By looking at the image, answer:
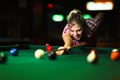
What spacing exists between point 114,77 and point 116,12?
12.1 meters

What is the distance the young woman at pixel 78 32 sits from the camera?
15.5ft

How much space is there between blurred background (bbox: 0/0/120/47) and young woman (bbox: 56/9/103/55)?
8.47 metres

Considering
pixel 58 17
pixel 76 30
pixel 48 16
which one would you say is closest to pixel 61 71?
pixel 76 30

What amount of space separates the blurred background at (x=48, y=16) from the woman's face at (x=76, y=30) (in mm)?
8873

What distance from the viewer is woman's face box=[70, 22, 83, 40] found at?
186 inches

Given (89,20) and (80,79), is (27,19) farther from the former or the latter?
(80,79)

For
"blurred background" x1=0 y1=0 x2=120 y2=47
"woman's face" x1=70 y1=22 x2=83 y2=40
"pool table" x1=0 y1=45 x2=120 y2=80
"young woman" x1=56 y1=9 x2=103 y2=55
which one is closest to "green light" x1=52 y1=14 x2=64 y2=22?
"blurred background" x1=0 y1=0 x2=120 y2=47

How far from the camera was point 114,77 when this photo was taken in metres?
2.51

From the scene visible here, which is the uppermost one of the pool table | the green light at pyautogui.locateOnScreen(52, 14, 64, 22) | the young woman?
the green light at pyautogui.locateOnScreen(52, 14, 64, 22)

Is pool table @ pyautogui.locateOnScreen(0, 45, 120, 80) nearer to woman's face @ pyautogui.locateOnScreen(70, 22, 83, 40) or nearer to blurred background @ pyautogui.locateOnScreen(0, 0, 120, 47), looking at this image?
woman's face @ pyautogui.locateOnScreen(70, 22, 83, 40)

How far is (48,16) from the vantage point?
14.4m

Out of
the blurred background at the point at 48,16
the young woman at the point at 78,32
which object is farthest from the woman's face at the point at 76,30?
the blurred background at the point at 48,16

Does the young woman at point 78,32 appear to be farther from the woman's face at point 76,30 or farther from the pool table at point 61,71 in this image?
the pool table at point 61,71

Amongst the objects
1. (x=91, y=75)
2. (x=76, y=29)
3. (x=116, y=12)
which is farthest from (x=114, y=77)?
(x=116, y=12)
